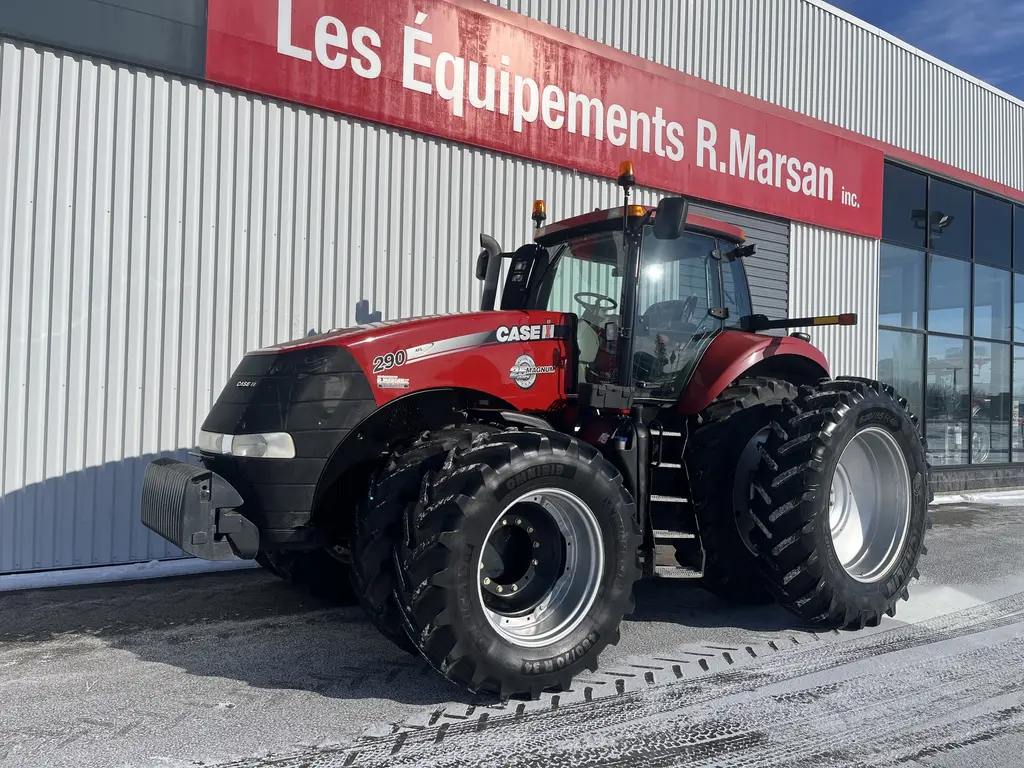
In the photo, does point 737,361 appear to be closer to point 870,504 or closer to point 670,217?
point 670,217

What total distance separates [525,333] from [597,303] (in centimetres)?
64

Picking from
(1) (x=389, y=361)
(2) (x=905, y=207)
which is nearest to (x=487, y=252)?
(1) (x=389, y=361)

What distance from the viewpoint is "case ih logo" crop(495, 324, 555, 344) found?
4156mm

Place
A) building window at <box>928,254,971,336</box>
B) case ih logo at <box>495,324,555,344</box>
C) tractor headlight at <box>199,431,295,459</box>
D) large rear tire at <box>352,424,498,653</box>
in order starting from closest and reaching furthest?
1. large rear tire at <box>352,424,498,653</box>
2. tractor headlight at <box>199,431,295,459</box>
3. case ih logo at <box>495,324,555,344</box>
4. building window at <box>928,254,971,336</box>

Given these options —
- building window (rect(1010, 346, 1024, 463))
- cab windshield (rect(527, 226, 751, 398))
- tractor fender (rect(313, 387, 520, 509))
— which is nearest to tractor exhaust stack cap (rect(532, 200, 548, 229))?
cab windshield (rect(527, 226, 751, 398))

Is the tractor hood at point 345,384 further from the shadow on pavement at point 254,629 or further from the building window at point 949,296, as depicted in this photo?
the building window at point 949,296

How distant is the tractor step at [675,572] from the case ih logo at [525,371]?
4.13ft

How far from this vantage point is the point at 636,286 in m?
4.49

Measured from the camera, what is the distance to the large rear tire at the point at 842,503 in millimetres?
4238

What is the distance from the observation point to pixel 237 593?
5.52 metres

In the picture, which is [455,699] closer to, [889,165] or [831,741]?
[831,741]

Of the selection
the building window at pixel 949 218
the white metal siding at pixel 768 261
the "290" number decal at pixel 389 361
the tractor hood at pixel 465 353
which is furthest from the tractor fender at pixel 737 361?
the building window at pixel 949 218

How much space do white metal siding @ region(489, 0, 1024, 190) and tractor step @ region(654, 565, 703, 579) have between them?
20.8 feet

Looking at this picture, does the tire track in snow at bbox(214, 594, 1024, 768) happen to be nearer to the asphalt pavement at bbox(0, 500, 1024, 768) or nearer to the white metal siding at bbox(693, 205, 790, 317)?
the asphalt pavement at bbox(0, 500, 1024, 768)
